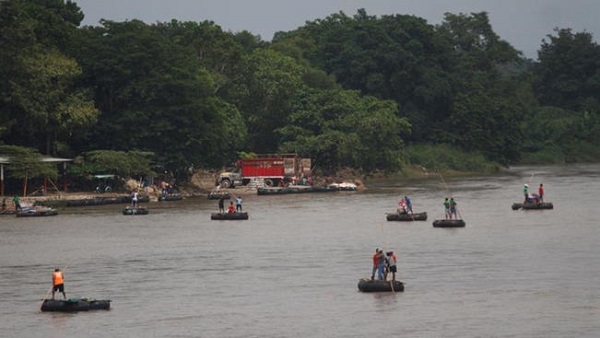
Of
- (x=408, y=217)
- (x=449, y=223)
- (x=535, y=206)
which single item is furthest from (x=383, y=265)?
(x=535, y=206)

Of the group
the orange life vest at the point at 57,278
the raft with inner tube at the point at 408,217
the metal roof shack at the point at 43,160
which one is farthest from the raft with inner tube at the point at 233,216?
the orange life vest at the point at 57,278

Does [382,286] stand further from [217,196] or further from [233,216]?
[217,196]

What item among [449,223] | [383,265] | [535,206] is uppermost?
[535,206]

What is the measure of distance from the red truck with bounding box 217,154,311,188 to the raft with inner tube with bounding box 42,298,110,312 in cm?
5783

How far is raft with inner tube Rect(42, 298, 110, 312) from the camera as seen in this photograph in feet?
140

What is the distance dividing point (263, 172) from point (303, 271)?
4933cm

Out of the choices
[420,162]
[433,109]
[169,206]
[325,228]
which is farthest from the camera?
[433,109]

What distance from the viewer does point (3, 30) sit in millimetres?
88000

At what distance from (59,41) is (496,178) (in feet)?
137

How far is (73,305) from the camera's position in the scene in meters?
42.6

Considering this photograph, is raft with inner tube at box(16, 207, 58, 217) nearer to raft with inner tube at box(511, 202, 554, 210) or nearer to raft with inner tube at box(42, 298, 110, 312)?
raft with inner tube at box(511, 202, 554, 210)

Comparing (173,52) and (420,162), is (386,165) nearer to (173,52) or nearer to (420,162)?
(420,162)

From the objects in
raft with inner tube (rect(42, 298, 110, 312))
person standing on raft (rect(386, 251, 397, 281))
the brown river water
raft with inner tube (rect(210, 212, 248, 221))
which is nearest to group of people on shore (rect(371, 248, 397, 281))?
person standing on raft (rect(386, 251, 397, 281))

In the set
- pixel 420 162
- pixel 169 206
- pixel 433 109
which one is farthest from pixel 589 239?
pixel 433 109
